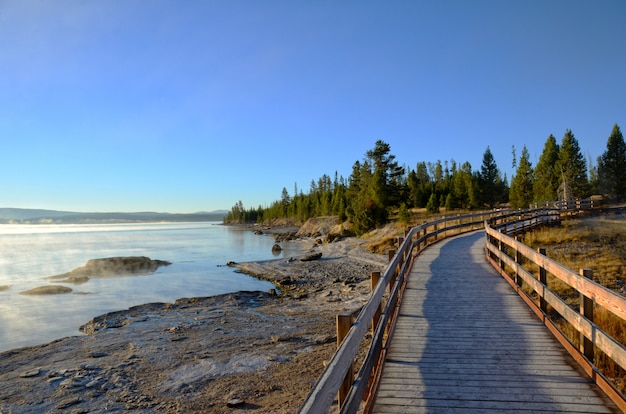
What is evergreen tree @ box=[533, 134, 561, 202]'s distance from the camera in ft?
195

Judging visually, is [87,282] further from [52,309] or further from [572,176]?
[572,176]

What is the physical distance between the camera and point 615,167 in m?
61.1

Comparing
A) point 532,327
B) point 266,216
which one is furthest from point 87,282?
point 266,216

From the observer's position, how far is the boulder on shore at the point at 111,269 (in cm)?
2783

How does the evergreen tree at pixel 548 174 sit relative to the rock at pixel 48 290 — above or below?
above

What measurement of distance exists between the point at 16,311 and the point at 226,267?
1461 centimetres

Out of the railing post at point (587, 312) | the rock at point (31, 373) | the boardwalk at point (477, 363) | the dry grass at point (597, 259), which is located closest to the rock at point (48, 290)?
the rock at point (31, 373)

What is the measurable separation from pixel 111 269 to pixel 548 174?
6226cm

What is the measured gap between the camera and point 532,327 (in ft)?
22.0

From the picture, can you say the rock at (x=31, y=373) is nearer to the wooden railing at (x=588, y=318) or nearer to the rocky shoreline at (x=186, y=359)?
the rocky shoreline at (x=186, y=359)

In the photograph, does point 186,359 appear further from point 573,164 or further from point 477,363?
point 573,164

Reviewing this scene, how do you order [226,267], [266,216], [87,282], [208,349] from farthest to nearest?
[266,216] < [226,267] < [87,282] < [208,349]

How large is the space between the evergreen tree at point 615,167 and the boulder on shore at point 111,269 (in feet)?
213

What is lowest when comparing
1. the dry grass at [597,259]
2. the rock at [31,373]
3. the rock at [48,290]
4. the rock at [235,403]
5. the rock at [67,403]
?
the rock at [48,290]
